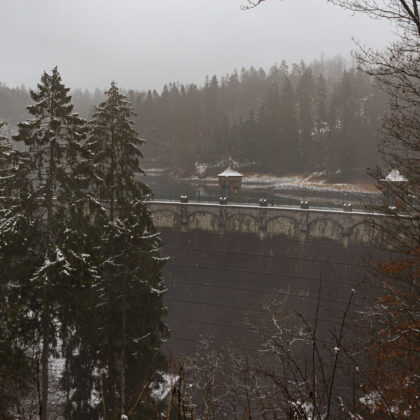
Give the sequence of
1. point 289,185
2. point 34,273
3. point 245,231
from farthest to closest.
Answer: point 289,185 → point 245,231 → point 34,273

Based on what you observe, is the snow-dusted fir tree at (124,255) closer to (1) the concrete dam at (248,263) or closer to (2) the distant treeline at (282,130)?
(1) the concrete dam at (248,263)

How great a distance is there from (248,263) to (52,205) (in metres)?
20.7

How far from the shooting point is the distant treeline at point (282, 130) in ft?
171

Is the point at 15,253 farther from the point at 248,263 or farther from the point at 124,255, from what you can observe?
the point at 248,263

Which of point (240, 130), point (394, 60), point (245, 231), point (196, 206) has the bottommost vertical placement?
point (245, 231)

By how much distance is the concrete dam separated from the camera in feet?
94.3

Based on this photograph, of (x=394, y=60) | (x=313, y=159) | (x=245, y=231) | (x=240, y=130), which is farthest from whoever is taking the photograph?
(x=240, y=130)

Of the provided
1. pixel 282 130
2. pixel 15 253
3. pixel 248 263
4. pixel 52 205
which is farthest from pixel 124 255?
pixel 282 130

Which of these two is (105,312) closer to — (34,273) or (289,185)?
(34,273)

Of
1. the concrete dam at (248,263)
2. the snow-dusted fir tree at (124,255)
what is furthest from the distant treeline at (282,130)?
the snow-dusted fir tree at (124,255)

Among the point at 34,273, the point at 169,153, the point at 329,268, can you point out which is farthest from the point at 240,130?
the point at 34,273

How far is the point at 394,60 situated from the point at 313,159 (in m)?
48.3

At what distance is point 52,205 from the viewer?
12.9 m

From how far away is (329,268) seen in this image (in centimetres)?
2908
